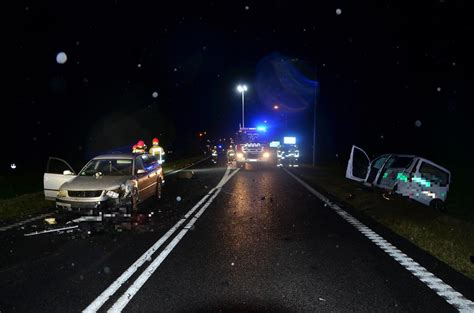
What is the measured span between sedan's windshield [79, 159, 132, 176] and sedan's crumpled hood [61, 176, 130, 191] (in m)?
0.67

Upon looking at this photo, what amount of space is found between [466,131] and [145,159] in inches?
2228

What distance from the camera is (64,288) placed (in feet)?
18.1

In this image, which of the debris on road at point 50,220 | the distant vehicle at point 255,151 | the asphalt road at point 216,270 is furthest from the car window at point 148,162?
the distant vehicle at point 255,151

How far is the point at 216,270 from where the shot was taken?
248 inches

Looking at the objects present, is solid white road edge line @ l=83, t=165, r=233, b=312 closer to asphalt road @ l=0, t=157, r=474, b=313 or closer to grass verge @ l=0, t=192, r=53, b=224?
asphalt road @ l=0, t=157, r=474, b=313

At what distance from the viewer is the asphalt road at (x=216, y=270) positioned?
499 centimetres

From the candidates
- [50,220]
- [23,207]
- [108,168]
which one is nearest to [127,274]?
[50,220]

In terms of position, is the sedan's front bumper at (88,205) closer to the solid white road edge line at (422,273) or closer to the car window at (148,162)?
the car window at (148,162)

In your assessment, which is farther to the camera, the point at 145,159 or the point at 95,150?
the point at 95,150

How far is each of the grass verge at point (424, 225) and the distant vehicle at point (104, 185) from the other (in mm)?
5968

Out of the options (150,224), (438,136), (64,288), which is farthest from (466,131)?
(64,288)

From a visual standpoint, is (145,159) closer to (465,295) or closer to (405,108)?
(465,295)

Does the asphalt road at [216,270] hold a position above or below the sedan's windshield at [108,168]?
below

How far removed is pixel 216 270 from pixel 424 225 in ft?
17.4
